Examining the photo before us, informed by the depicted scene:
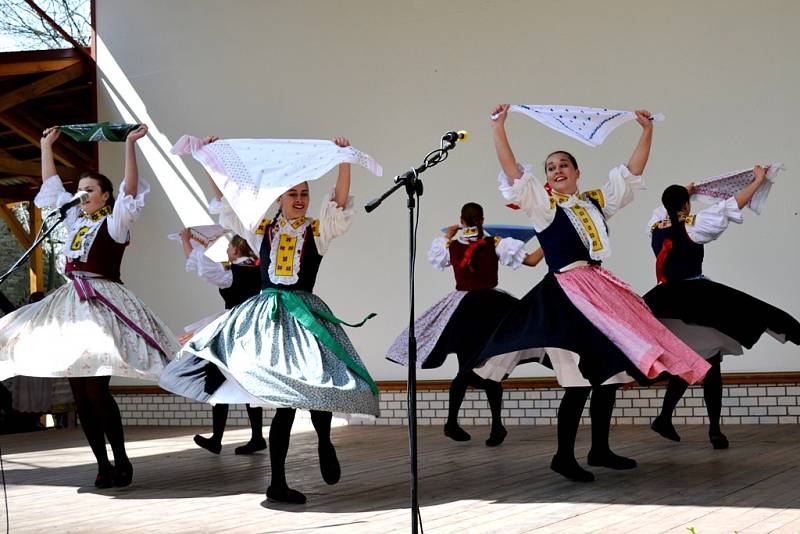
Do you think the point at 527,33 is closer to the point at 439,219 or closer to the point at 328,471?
the point at 439,219

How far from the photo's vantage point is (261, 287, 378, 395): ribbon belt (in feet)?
12.1

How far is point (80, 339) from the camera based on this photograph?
4145mm

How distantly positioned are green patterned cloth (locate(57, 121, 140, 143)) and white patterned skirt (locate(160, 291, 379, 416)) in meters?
1.20

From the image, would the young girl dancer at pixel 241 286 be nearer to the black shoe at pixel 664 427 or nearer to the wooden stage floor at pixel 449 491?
the wooden stage floor at pixel 449 491

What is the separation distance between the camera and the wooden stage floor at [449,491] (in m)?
3.18

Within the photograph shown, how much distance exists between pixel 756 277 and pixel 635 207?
0.90 metres

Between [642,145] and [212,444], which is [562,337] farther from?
[212,444]

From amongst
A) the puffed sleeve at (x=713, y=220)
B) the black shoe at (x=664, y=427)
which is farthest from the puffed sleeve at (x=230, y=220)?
the black shoe at (x=664, y=427)

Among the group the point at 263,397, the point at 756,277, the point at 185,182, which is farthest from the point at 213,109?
the point at 263,397

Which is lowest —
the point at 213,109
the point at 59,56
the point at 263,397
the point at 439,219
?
the point at 263,397

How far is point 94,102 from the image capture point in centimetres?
861

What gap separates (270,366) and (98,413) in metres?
1.14

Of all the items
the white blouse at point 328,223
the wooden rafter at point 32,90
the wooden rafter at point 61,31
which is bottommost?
the white blouse at point 328,223

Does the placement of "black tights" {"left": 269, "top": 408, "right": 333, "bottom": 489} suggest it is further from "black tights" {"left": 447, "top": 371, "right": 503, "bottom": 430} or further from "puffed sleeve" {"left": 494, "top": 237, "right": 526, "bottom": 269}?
"puffed sleeve" {"left": 494, "top": 237, "right": 526, "bottom": 269}
